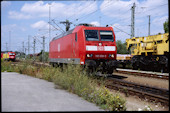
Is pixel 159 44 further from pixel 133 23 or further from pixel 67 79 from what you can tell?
pixel 67 79

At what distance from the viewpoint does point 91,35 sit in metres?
13.9

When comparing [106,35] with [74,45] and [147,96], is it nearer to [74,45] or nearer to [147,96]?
[74,45]

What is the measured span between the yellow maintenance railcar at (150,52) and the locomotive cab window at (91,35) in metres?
7.33

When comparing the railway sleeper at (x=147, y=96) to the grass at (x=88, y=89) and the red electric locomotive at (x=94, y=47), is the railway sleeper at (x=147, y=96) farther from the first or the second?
the red electric locomotive at (x=94, y=47)

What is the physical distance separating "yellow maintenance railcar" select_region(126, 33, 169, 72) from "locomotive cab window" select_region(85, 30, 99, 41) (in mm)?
7335

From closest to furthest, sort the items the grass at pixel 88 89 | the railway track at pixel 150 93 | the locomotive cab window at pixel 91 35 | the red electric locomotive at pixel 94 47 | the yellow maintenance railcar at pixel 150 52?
the grass at pixel 88 89
the railway track at pixel 150 93
the red electric locomotive at pixel 94 47
the locomotive cab window at pixel 91 35
the yellow maintenance railcar at pixel 150 52

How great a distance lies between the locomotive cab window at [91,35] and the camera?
1371 cm

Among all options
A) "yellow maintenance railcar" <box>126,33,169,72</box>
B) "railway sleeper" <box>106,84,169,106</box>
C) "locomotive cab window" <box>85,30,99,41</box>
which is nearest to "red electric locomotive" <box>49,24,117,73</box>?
"locomotive cab window" <box>85,30,99,41</box>

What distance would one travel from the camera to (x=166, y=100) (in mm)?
8094

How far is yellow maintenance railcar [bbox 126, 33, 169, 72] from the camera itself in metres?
18.7

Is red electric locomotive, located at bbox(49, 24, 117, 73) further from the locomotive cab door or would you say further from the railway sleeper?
the railway sleeper

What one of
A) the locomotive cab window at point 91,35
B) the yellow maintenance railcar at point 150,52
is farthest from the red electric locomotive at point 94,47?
the yellow maintenance railcar at point 150,52

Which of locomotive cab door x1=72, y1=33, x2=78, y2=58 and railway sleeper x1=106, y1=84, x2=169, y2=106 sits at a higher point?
locomotive cab door x1=72, y1=33, x2=78, y2=58

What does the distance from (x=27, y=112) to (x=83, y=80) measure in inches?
154
